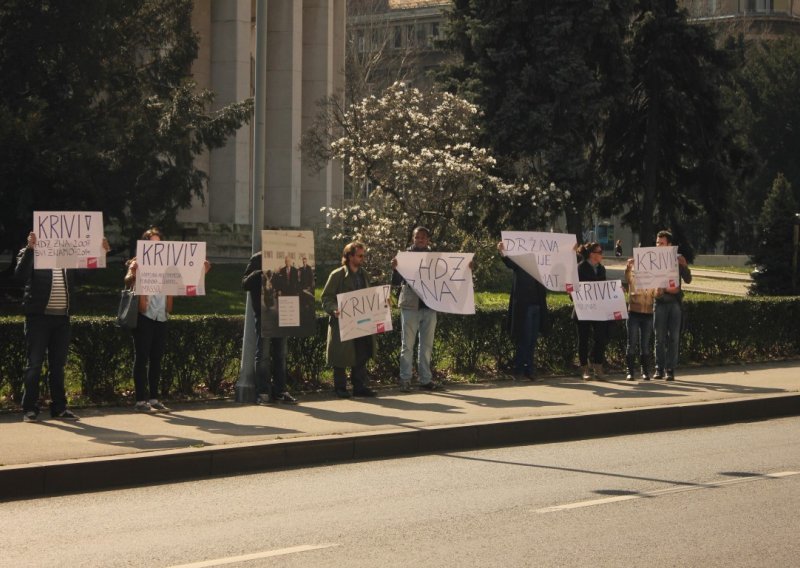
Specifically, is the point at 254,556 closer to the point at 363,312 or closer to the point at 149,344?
the point at 149,344

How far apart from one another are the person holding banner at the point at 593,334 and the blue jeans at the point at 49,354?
7.47 meters

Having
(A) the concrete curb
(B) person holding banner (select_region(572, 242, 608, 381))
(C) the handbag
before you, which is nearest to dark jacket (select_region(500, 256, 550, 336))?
(B) person holding banner (select_region(572, 242, 608, 381))

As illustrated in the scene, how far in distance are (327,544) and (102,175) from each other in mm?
21812

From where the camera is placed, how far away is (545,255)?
58.2ft

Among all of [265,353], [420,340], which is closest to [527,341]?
[420,340]

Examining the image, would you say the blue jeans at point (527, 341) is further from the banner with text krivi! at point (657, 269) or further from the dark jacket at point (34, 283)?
the dark jacket at point (34, 283)

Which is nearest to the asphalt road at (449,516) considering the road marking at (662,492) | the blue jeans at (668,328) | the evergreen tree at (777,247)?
the road marking at (662,492)

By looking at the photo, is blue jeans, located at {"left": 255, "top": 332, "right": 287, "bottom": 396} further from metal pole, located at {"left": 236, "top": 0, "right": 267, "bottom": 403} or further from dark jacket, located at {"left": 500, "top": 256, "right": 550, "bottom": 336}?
dark jacket, located at {"left": 500, "top": 256, "right": 550, "bottom": 336}

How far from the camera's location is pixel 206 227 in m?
48.7

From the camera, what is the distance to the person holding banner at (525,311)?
57.4 ft

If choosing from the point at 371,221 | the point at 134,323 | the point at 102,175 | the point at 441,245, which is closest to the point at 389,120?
the point at 371,221

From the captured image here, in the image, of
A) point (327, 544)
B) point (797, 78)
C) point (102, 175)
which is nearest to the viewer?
point (327, 544)

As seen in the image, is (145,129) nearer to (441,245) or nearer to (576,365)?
(441,245)

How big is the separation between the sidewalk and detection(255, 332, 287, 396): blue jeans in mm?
326
